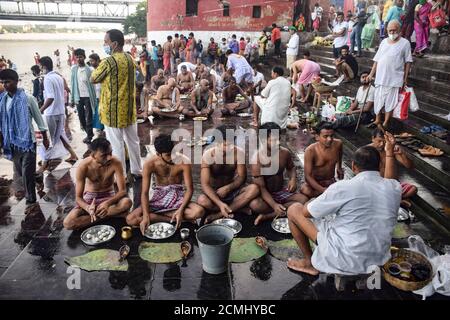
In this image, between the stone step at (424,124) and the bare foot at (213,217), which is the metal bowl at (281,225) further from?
the stone step at (424,124)

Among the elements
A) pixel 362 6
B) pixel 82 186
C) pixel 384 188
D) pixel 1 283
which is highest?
pixel 362 6

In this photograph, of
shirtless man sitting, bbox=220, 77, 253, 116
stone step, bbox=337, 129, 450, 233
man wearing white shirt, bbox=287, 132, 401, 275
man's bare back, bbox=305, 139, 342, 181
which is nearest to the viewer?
man wearing white shirt, bbox=287, 132, 401, 275

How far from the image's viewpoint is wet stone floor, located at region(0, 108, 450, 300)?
330 cm

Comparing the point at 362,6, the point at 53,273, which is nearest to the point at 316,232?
the point at 53,273

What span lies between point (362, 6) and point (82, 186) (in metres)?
11.6

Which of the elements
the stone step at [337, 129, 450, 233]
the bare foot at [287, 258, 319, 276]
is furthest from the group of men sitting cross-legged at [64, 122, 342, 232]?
the stone step at [337, 129, 450, 233]

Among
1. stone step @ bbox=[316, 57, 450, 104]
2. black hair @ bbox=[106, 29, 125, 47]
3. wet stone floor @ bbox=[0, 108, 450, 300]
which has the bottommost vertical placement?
wet stone floor @ bbox=[0, 108, 450, 300]

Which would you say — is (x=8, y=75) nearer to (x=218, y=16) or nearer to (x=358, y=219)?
(x=358, y=219)

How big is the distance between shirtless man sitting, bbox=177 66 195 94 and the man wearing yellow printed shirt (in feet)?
24.4

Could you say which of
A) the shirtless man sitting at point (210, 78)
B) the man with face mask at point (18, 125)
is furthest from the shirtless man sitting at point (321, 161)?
the shirtless man sitting at point (210, 78)

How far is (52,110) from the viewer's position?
6.54 metres

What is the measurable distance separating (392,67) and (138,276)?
5.58m

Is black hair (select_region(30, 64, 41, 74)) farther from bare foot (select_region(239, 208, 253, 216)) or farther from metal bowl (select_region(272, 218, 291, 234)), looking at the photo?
metal bowl (select_region(272, 218, 291, 234))
